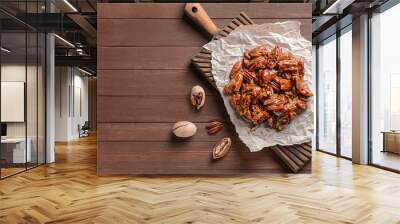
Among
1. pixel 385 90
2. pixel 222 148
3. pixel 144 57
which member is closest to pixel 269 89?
pixel 222 148

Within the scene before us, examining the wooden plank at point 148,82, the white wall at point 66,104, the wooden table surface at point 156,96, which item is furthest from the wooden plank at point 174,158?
the white wall at point 66,104

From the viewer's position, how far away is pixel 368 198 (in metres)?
3.88

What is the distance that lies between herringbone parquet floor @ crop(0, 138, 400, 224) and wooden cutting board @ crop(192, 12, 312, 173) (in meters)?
0.19

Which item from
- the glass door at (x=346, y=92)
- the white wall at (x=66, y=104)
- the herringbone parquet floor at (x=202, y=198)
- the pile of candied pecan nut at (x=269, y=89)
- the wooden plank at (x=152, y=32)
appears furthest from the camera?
the white wall at (x=66, y=104)

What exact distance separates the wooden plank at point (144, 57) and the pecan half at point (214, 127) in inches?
34.8

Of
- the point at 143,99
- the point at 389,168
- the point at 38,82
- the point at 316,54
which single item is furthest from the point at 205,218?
the point at 316,54

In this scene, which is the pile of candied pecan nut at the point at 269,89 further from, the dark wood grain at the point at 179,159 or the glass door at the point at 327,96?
the glass door at the point at 327,96

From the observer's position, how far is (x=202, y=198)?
3.91m

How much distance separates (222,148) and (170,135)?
0.74m

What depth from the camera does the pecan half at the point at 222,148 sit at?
5199mm

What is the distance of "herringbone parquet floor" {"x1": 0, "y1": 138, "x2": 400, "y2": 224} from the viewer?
3.19 m

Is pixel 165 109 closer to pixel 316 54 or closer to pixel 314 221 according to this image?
pixel 314 221

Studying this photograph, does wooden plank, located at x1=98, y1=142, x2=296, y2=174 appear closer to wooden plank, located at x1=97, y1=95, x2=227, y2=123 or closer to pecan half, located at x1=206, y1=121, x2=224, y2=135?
pecan half, located at x1=206, y1=121, x2=224, y2=135

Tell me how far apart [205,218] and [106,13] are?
342cm
